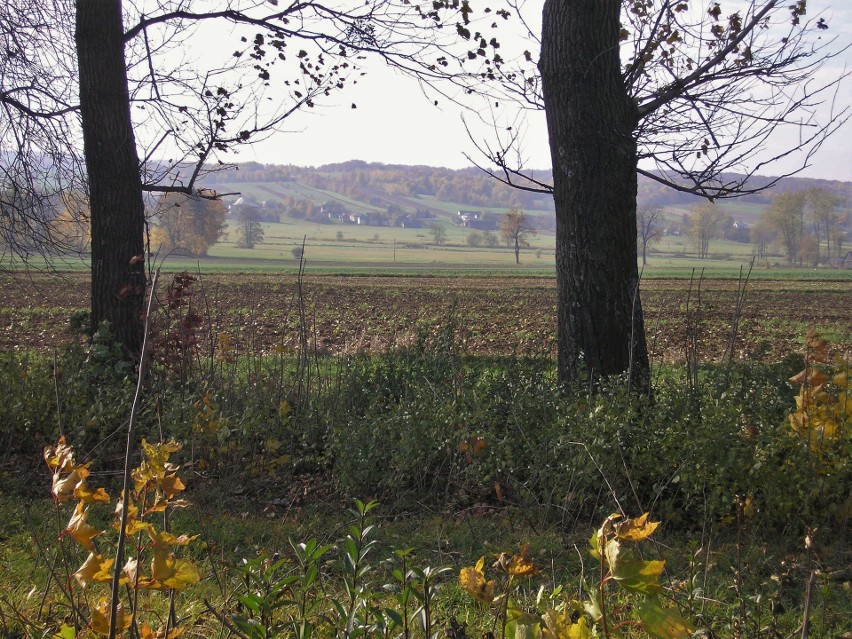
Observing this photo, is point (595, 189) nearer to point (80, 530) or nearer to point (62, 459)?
point (62, 459)

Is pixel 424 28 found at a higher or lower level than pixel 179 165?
higher

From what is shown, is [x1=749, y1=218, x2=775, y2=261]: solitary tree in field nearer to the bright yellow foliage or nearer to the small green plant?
the bright yellow foliage

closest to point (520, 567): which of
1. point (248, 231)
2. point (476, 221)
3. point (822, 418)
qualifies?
point (822, 418)

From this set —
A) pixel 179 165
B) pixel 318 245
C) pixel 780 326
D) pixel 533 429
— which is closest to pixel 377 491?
pixel 533 429

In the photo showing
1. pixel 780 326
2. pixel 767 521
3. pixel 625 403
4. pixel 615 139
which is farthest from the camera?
pixel 780 326

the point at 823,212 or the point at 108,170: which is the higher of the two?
the point at 823,212

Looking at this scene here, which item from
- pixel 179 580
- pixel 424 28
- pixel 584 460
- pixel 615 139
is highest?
pixel 424 28

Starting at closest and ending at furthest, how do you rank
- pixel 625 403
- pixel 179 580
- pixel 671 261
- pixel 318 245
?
pixel 179 580
pixel 625 403
pixel 671 261
pixel 318 245

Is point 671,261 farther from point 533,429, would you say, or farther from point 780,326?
point 533,429

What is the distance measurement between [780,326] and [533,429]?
1533 centimetres

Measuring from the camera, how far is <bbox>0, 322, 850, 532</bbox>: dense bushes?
461 cm

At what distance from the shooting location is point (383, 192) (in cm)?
16012

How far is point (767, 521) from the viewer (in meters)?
4.60

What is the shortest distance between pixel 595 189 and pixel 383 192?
6125 inches
